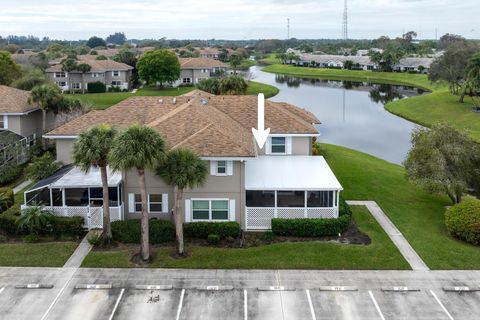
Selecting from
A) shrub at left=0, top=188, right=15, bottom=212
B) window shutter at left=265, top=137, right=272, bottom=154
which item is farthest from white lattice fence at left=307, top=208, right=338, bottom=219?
shrub at left=0, top=188, right=15, bottom=212

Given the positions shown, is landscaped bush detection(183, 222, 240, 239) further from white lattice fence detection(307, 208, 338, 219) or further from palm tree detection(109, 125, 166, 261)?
palm tree detection(109, 125, 166, 261)

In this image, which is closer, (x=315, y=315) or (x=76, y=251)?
(x=315, y=315)

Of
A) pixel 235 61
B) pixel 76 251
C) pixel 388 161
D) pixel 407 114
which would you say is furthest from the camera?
pixel 235 61

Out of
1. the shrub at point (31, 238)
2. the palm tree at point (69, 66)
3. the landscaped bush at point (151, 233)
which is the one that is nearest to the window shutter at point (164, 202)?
the landscaped bush at point (151, 233)

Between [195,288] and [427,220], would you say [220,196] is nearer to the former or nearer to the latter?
[195,288]

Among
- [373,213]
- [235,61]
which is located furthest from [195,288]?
[235,61]

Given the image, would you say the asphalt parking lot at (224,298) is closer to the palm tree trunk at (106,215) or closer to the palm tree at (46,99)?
the palm tree trunk at (106,215)
